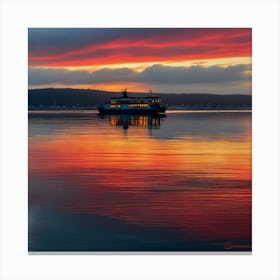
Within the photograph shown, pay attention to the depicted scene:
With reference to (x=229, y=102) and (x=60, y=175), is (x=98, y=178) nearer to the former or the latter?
(x=60, y=175)

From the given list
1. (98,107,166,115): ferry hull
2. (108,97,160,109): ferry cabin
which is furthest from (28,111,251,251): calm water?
(108,97,160,109): ferry cabin

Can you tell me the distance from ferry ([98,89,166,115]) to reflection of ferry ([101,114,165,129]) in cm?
8

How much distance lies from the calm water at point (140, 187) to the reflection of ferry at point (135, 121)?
14 centimetres

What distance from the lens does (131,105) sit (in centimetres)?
1052

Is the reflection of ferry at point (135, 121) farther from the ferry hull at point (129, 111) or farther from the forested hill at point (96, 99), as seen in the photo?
the forested hill at point (96, 99)

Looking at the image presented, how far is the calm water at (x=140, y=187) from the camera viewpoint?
9188 mm

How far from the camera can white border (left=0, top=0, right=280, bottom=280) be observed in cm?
902

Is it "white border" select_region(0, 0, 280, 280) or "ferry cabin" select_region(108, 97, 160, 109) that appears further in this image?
"ferry cabin" select_region(108, 97, 160, 109)

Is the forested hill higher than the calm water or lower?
higher

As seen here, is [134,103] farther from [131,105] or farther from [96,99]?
[96,99]

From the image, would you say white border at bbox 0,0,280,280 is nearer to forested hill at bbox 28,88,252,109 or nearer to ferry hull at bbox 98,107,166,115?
forested hill at bbox 28,88,252,109
